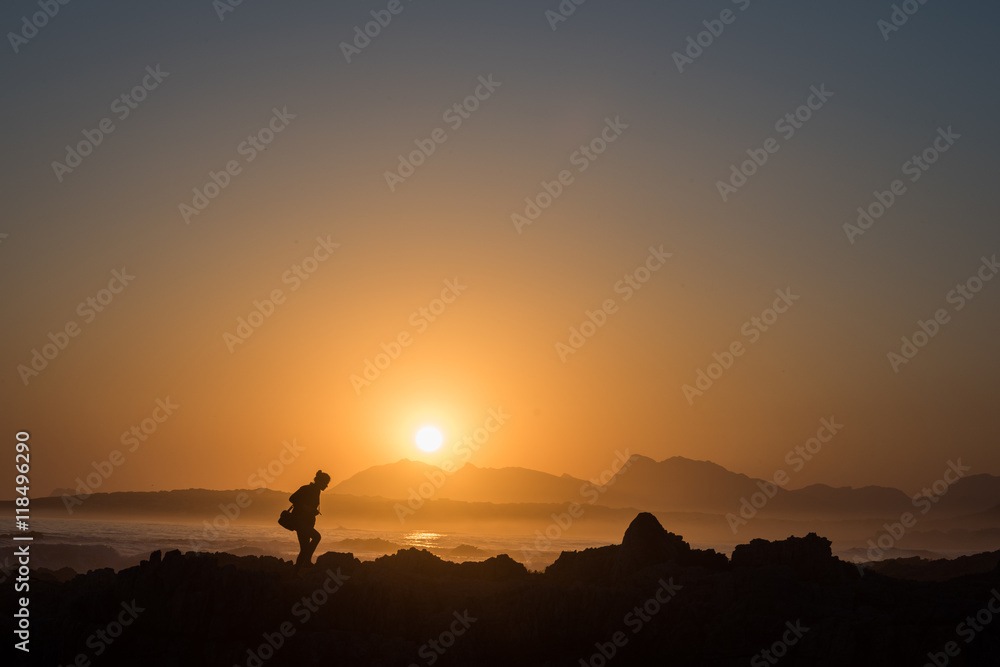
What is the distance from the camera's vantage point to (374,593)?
19047mm

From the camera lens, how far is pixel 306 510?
21.9 meters

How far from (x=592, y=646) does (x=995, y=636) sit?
8.43 metres

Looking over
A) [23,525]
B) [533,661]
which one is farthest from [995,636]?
[23,525]
